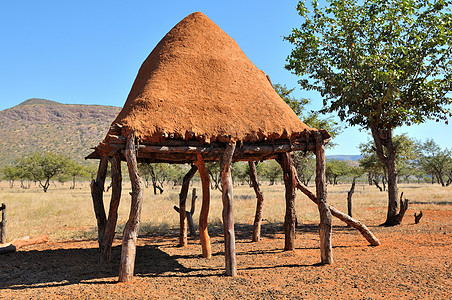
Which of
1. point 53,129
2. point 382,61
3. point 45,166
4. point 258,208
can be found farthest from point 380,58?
point 53,129

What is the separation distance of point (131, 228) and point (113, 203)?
183 cm

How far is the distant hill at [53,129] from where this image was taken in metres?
91.0

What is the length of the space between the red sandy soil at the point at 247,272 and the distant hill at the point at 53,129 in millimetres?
63673

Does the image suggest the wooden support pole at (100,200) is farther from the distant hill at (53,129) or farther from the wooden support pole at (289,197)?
the distant hill at (53,129)

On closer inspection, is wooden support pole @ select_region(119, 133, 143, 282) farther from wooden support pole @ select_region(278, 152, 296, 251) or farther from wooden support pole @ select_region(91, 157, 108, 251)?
wooden support pole @ select_region(278, 152, 296, 251)

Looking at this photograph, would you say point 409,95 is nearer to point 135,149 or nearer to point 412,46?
point 412,46

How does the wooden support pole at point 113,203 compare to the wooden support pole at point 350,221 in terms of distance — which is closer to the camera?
the wooden support pole at point 113,203

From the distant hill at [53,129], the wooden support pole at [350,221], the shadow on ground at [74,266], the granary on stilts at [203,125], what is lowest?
the shadow on ground at [74,266]

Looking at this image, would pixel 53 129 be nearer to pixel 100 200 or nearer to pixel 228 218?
pixel 100 200

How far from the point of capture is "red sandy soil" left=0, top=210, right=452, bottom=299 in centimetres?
634

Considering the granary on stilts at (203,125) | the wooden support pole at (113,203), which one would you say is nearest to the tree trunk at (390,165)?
the granary on stilts at (203,125)

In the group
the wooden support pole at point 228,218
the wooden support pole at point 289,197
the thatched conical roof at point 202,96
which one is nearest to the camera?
the wooden support pole at point 228,218

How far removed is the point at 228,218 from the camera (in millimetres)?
7516

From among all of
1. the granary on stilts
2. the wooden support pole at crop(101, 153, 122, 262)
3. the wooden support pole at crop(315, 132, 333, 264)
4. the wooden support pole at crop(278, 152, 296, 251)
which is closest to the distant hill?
the wooden support pole at crop(101, 153, 122, 262)
